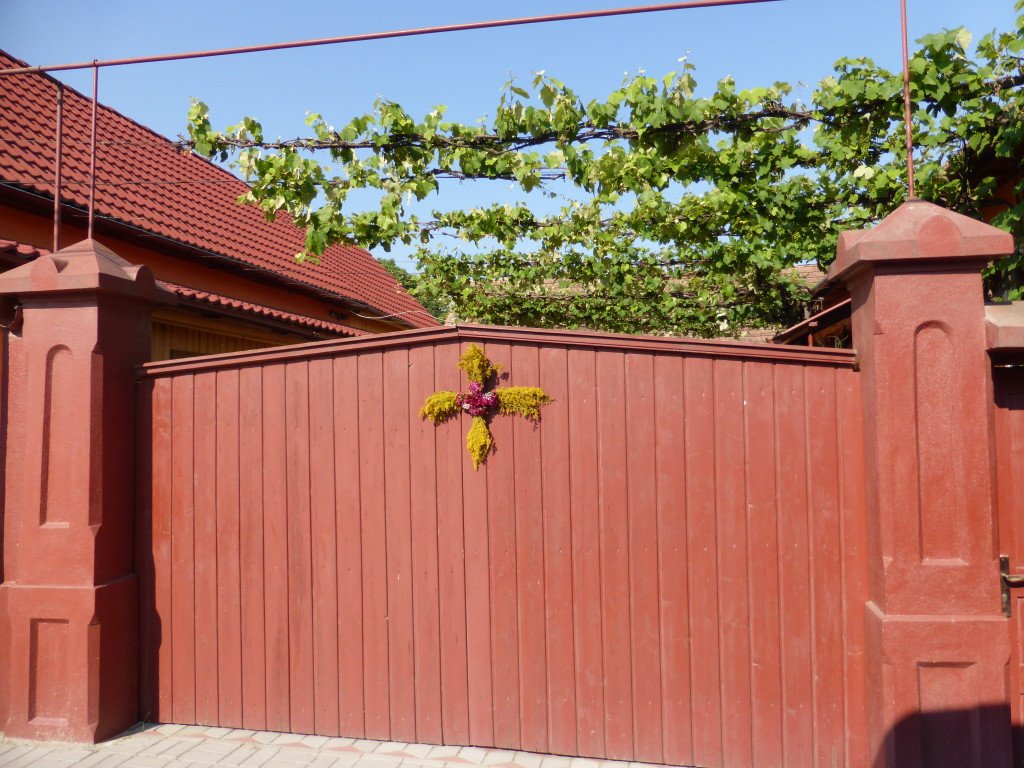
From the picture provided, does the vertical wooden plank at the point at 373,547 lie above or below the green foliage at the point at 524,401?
below

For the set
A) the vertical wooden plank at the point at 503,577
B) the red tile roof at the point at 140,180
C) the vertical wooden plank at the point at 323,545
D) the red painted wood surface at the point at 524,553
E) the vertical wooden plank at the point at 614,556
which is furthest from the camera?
the red tile roof at the point at 140,180

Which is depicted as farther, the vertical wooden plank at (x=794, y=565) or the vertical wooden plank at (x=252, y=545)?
the vertical wooden plank at (x=252, y=545)

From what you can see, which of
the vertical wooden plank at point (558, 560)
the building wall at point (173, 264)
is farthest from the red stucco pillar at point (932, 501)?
the building wall at point (173, 264)

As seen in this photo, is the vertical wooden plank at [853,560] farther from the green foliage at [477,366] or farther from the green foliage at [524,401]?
the green foliage at [477,366]

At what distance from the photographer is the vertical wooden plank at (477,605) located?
3934 millimetres

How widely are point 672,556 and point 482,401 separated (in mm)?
1320

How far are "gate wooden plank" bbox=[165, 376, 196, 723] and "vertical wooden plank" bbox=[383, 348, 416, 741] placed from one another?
1260 mm

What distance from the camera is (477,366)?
396 cm

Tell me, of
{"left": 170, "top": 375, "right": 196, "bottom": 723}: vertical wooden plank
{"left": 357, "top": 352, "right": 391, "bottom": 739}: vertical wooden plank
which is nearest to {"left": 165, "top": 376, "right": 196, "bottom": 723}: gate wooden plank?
{"left": 170, "top": 375, "right": 196, "bottom": 723}: vertical wooden plank

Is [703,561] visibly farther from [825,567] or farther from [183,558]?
[183,558]

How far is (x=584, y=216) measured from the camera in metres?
9.23

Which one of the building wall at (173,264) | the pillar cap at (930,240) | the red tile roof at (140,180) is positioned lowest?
the pillar cap at (930,240)

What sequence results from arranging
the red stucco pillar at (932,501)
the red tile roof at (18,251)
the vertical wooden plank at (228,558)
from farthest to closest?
the red tile roof at (18,251)
the vertical wooden plank at (228,558)
the red stucco pillar at (932,501)

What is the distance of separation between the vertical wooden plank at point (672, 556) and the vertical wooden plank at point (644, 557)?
0.09 feet
